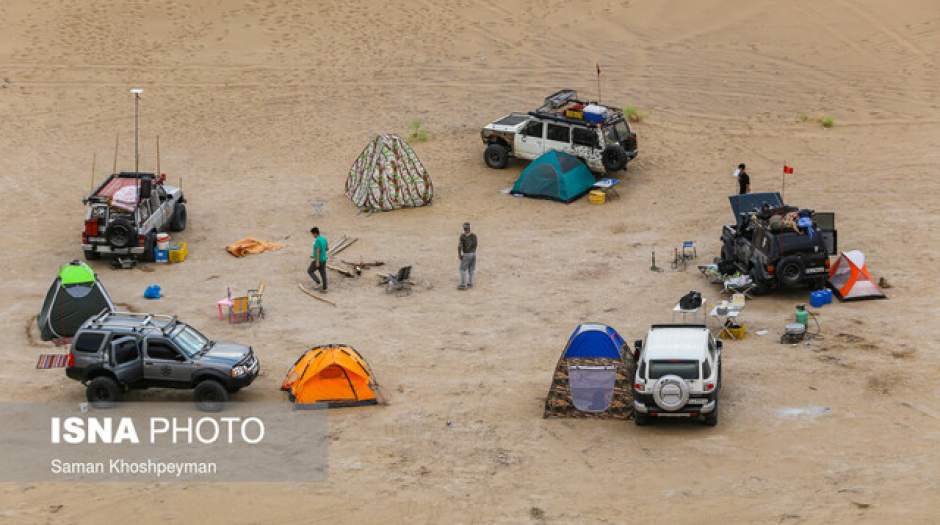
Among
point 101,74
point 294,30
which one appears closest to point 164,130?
point 101,74

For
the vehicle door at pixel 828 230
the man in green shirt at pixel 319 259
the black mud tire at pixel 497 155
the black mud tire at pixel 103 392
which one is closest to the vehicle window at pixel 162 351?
the black mud tire at pixel 103 392

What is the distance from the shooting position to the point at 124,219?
3075 centimetres

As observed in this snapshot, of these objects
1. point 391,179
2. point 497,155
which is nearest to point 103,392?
point 391,179

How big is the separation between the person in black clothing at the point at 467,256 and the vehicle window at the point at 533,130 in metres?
7.45

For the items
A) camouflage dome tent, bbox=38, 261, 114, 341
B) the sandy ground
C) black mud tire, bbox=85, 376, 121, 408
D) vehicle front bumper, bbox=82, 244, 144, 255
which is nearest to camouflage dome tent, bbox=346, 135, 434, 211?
the sandy ground

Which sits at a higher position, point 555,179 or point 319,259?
point 555,179

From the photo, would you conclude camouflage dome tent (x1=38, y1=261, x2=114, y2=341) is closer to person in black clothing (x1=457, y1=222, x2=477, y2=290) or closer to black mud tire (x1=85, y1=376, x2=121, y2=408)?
black mud tire (x1=85, y1=376, x2=121, y2=408)

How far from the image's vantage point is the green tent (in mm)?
34656

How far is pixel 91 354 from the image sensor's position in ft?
77.4

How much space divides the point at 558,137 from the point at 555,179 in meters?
1.64

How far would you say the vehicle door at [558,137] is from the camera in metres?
35.7

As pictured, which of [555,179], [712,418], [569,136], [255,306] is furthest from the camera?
[569,136]

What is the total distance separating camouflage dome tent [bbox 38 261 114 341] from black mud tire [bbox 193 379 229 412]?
14.0 ft

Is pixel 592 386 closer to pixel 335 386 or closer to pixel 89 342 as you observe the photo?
pixel 335 386
